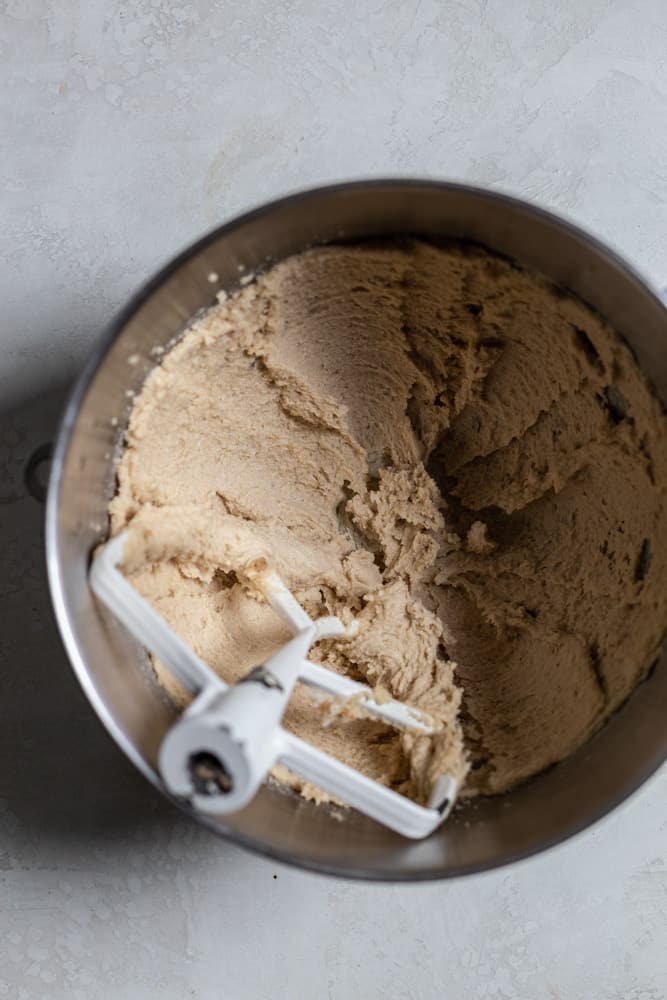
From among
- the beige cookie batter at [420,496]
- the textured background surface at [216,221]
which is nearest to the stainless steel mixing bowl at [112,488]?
the beige cookie batter at [420,496]

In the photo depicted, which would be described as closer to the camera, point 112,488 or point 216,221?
point 112,488

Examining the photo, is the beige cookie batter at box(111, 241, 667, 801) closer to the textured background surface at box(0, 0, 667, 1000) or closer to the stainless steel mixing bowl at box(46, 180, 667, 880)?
the stainless steel mixing bowl at box(46, 180, 667, 880)

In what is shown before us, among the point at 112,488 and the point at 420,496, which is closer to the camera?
the point at 112,488

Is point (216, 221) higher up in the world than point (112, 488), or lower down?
higher up

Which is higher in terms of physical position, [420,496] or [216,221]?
[216,221]

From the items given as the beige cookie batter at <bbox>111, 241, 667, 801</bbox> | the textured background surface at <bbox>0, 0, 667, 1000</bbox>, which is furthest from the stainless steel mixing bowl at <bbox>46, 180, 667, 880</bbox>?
the textured background surface at <bbox>0, 0, 667, 1000</bbox>
